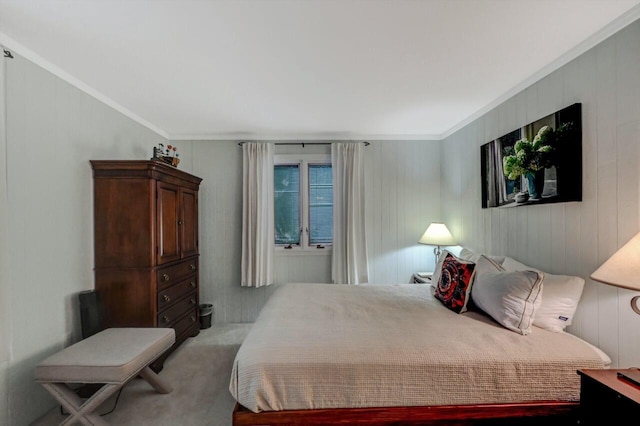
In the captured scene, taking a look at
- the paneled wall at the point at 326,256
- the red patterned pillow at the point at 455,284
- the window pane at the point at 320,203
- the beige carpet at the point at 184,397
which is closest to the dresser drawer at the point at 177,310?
the beige carpet at the point at 184,397

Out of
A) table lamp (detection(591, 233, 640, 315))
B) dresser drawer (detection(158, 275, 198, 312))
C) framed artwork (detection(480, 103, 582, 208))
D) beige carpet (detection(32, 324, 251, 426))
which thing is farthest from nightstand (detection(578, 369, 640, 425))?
dresser drawer (detection(158, 275, 198, 312))

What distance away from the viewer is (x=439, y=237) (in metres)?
3.38

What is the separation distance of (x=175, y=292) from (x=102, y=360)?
1.15 metres

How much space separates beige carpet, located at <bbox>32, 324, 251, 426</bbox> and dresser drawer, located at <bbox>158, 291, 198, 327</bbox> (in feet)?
1.25

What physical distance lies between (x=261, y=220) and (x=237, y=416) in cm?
248

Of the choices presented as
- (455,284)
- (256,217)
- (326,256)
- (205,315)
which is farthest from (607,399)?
(205,315)

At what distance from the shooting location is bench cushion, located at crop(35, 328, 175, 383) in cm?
166

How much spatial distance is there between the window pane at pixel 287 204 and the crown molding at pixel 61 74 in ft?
5.70

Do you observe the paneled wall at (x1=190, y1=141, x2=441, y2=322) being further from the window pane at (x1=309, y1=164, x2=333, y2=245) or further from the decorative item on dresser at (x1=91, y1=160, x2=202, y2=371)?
the decorative item on dresser at (x1=91, y1=160, x2=202, y2=371)

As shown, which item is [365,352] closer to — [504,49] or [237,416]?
[237,416]

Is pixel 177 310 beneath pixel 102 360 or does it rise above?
beneath

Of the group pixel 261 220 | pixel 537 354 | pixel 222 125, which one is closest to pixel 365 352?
pixel 537 354

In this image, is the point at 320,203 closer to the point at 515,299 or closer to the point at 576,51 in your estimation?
the point at 515,299

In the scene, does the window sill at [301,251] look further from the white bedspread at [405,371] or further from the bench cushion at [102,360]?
the white bedspread at [405,371]
